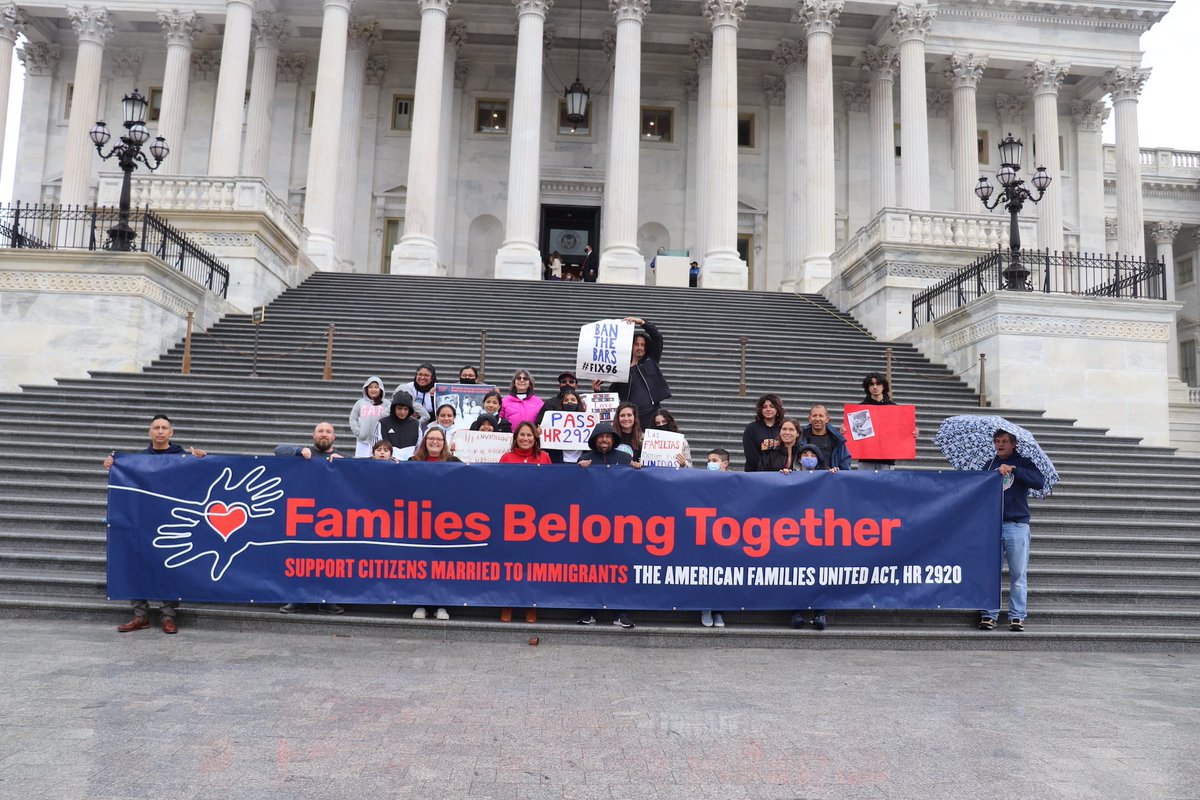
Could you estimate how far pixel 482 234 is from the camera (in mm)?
35594

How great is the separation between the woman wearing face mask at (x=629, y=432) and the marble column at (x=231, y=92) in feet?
78.7

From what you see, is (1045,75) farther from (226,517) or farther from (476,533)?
(226,517)

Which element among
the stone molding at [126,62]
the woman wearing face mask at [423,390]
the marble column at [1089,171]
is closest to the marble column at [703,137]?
the marble column at [1089,171]

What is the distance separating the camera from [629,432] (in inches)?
332

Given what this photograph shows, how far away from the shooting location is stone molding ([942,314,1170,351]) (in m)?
16.8

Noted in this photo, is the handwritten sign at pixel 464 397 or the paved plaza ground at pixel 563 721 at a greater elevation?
the handwritten sign at pixel 464 397

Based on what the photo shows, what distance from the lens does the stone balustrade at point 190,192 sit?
23422mm

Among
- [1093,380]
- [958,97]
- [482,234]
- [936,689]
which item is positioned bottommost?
[936,689]

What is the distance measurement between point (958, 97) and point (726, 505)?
3086 cm

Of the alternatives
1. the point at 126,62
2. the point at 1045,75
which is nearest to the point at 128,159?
the point at 126,62

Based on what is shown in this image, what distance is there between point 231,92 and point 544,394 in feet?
67.0

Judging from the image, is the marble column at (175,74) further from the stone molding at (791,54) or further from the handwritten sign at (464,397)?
the handwritten sign at (464,397)

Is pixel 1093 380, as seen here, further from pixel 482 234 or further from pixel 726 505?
pixel 482 234

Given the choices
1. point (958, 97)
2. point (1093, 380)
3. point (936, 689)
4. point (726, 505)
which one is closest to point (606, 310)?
point (1093, 380)
